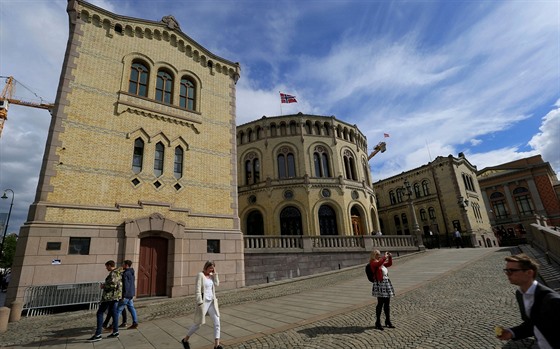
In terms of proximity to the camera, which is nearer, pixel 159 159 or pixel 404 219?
pixel 159 159

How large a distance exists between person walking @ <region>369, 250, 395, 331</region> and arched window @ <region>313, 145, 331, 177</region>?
72.0 feet

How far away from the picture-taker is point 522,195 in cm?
4538

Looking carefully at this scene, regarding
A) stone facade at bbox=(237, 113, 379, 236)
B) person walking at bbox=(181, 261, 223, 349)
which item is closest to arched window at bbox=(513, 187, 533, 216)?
stone facade at bbox=(237, 113, 379, 236)

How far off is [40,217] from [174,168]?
5.56 m

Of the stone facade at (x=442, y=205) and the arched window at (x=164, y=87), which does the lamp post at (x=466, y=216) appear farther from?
the arched window at (x=164, y=87)

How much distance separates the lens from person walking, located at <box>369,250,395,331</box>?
19.8 ft

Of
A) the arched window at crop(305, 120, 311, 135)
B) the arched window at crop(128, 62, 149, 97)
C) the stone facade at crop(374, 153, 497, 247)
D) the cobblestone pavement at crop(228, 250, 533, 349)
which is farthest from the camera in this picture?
the stone facade at crop(374, 153, 497, 247)

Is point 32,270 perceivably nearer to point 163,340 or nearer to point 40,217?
point 40,217

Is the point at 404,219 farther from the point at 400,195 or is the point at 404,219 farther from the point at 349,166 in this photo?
the point at 349,166

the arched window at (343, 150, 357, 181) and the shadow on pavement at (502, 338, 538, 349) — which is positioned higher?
the arched window at (343, 150, 357, 181)

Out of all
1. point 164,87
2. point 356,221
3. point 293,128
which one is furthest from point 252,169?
point 164,87

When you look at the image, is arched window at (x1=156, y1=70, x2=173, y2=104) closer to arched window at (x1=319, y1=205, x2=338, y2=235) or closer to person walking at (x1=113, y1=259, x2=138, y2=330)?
person walking at (x1=113, y1=259, x2=138, y2=330)

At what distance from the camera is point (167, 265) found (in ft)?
41.0

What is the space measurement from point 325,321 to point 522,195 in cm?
5502
